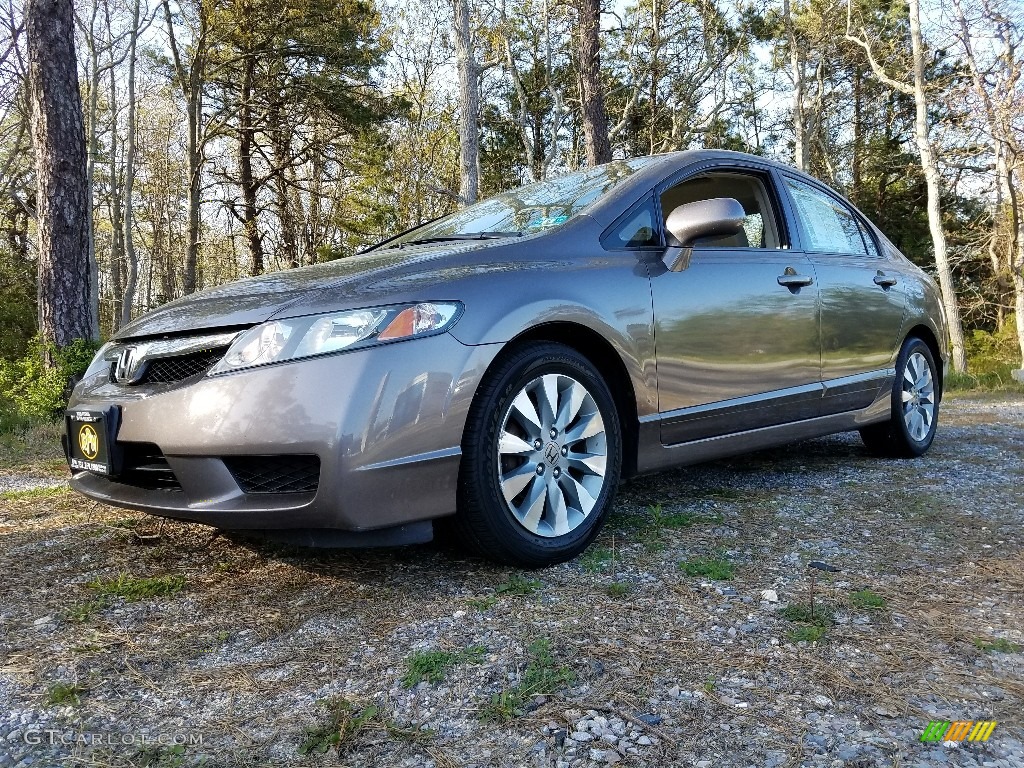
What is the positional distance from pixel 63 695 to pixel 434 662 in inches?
33.5

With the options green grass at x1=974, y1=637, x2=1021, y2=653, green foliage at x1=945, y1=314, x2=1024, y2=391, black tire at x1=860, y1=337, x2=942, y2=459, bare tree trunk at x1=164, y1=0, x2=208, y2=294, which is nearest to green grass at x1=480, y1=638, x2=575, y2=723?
green grass at x1=974, y1=637, x2=1021, y2=653

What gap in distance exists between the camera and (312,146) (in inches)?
750

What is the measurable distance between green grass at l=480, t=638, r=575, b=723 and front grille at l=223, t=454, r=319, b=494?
2.65 ft

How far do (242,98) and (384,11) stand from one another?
20.5 ft

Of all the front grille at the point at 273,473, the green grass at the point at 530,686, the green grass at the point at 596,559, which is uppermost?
the front grille at the point at 273,473

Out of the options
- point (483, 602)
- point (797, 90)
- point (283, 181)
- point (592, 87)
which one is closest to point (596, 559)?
point (483, 602)

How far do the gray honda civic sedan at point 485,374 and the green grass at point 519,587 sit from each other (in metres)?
0.08

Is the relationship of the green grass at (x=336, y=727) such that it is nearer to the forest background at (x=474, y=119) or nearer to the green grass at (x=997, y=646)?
the green grass at (x=997, y=646)

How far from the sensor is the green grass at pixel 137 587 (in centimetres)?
244

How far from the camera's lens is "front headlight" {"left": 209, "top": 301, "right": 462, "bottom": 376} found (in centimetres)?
226

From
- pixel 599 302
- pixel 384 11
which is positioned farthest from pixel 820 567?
pixel 384 11

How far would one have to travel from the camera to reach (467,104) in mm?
12094

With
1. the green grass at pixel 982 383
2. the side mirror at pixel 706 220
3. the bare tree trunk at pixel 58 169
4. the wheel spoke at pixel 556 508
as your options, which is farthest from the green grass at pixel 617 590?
the green grass at pixel 982 383

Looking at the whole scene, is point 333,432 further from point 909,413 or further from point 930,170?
point 930,170
